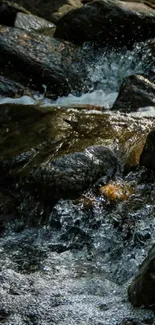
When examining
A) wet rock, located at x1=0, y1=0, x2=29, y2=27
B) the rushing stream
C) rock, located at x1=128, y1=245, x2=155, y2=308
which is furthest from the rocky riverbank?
wet rock, located at x1=0, y1=0, x2=29, y2=27

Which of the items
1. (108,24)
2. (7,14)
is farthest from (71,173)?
(7,14)

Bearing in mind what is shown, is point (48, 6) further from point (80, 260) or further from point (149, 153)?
point (80, 260)

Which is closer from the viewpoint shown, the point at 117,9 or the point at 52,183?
the point at 52,183

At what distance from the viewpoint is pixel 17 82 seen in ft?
30.4

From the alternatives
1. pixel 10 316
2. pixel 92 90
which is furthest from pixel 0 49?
pixel 10 316

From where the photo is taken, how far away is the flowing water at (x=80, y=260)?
402 centimetres

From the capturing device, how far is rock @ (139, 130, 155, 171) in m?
5.71

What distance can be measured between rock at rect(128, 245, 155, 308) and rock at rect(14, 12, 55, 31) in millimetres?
8622

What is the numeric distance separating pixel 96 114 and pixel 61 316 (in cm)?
359

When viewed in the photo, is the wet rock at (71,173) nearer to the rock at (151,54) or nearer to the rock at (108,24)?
the rock at (151,54)

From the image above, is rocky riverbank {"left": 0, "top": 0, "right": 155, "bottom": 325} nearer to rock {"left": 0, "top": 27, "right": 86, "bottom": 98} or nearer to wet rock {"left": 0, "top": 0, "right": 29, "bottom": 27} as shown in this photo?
rock {"left": 0, "top": 27, "right": 86, "bottom": 98}

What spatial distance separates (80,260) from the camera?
495cm

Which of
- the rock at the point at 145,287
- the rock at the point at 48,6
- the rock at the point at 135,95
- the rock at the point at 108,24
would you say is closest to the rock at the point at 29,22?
the rock at the point at 108,24

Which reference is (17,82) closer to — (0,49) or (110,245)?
(0,49)
